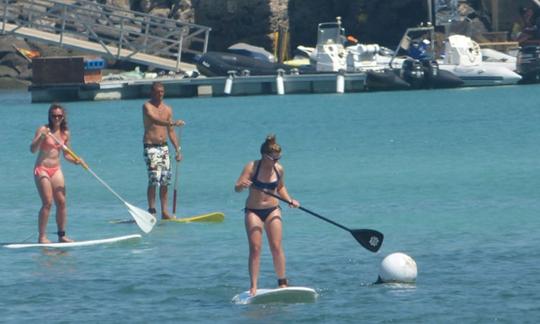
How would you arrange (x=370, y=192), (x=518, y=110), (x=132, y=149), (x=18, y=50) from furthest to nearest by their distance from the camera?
1. (x=18, y=50)
2. (x=518, y=110)
3. (x=132, y=149)
4. (x=370, y=192)

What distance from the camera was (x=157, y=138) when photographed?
19.4 meters

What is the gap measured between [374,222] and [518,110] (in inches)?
867

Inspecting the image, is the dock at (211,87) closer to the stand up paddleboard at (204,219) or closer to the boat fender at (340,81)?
the boat fender at (340,81)

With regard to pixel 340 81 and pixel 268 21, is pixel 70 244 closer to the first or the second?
pixel 340 81

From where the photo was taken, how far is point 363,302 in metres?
14.4

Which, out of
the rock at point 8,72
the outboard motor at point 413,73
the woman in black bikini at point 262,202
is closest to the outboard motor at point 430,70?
the outboard motor at point 413,73

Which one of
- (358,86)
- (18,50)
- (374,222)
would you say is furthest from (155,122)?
(18,50)

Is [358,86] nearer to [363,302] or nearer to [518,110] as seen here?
[518,110]

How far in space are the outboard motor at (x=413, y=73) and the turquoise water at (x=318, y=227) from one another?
945cm

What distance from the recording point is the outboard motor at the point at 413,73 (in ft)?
161

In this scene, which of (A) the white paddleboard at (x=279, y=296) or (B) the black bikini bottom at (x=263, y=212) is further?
(A) the white paddleboard at (x=279, y=296)

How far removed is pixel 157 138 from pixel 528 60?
107ft

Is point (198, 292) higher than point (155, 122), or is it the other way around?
point (155, 122)

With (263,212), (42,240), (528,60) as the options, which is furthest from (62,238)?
(528,60)
